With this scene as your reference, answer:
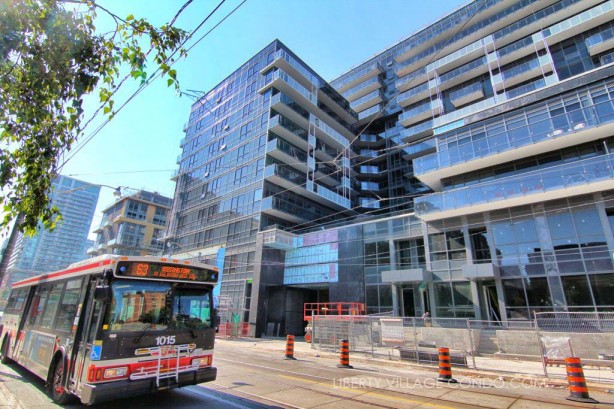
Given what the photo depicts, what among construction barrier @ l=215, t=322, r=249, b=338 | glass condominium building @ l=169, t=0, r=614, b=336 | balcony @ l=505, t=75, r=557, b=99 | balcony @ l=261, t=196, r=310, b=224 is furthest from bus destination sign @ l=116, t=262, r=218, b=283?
balcony @ l=505, t=75, r=557, b=99

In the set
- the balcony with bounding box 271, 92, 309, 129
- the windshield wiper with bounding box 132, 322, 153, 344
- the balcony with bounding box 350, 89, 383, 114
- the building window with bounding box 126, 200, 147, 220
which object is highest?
the balcony with bounding box 350, 89, 383, 114

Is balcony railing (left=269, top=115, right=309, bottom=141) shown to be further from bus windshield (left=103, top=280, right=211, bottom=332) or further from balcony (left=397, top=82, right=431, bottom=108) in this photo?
bus windshield (left=103, top=280, right=211, bottom=332)

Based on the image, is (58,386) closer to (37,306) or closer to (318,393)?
(37,306)

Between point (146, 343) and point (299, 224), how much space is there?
3277 cm

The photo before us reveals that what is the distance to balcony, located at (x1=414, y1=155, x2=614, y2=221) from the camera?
20359 mm

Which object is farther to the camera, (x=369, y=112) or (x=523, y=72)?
(x=369, y=112)

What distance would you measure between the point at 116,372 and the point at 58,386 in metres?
2.10

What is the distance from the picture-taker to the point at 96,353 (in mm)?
5742

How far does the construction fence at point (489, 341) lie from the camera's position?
12852mm

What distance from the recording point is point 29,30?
427cm

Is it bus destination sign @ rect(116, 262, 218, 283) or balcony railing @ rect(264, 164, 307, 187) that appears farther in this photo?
balcony railing @ rect(264, 164, 307, 187)

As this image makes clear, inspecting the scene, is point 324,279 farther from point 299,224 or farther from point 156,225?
point 156,225

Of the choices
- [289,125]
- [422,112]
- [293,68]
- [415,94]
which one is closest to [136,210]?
[289,125]

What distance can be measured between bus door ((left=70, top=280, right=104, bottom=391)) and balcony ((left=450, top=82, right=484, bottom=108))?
1768 inches
